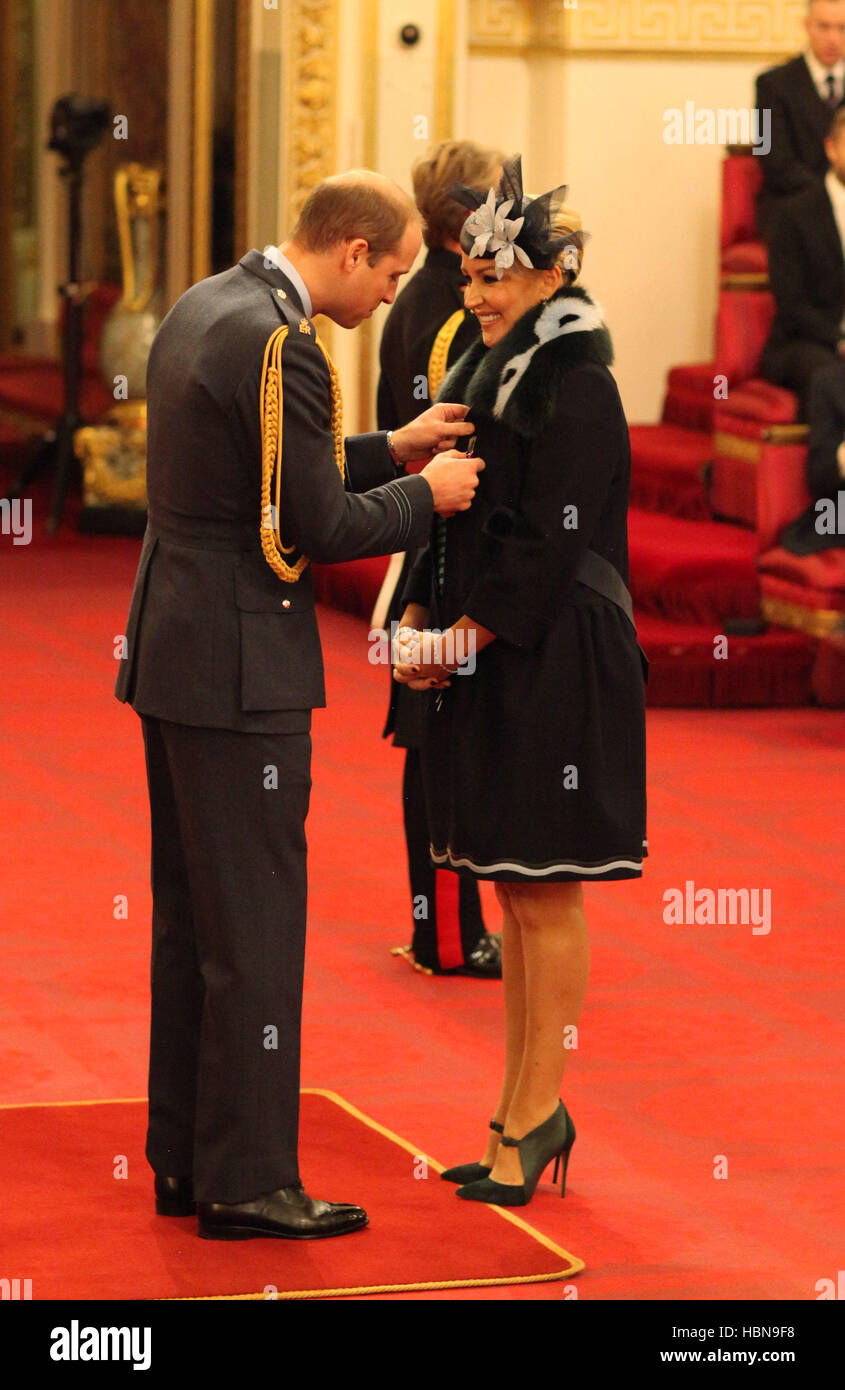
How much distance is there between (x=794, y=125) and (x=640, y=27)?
64.7 inches

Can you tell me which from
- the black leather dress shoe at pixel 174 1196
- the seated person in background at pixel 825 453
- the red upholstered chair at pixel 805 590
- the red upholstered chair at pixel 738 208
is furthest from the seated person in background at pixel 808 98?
the black leather dress shoe at pixel 174 1196

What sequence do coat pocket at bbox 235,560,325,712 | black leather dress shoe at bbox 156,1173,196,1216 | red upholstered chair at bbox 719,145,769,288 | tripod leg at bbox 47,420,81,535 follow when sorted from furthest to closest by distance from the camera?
tripod leg at bbox 47,420,81,535
red upholstered chair at bbox 719,145,769,288
black leather dress shoe at bbox 156,1173,196,1216
coat pocket at bbox 235,560,325,712

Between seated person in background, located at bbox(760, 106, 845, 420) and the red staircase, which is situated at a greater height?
seated person in background, located at bbox(760, 106, 845, 420)

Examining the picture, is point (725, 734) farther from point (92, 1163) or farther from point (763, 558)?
point (92, 1163)

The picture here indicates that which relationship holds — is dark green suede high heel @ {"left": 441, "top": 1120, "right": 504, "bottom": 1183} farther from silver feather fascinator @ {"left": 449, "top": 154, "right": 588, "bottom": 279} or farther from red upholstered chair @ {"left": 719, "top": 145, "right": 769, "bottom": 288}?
red upholstered chair @ {"left": 719, "top": 145, "right": 769, "bottom": 288}

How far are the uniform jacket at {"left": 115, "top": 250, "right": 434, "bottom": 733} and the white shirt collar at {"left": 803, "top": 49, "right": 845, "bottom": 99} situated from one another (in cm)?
604

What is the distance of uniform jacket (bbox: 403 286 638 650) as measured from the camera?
11.0 ft

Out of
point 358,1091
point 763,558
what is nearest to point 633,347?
point 763,558

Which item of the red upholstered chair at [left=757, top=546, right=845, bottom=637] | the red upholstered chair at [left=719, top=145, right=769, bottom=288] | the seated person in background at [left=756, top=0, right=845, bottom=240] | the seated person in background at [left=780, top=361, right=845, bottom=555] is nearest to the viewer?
the red upholstered chair at [left=757, top=546, right=845, bottom=637]

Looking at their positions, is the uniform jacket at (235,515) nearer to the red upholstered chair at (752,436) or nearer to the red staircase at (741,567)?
the red staircase at (741,567)

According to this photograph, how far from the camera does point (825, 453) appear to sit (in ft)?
25.4

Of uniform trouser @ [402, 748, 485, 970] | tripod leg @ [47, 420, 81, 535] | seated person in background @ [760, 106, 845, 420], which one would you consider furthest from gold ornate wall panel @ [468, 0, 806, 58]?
uniform trouser @ [402, 748, 485, 970]

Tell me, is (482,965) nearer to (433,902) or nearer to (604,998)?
(433,902)

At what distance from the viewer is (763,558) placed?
311 inches
